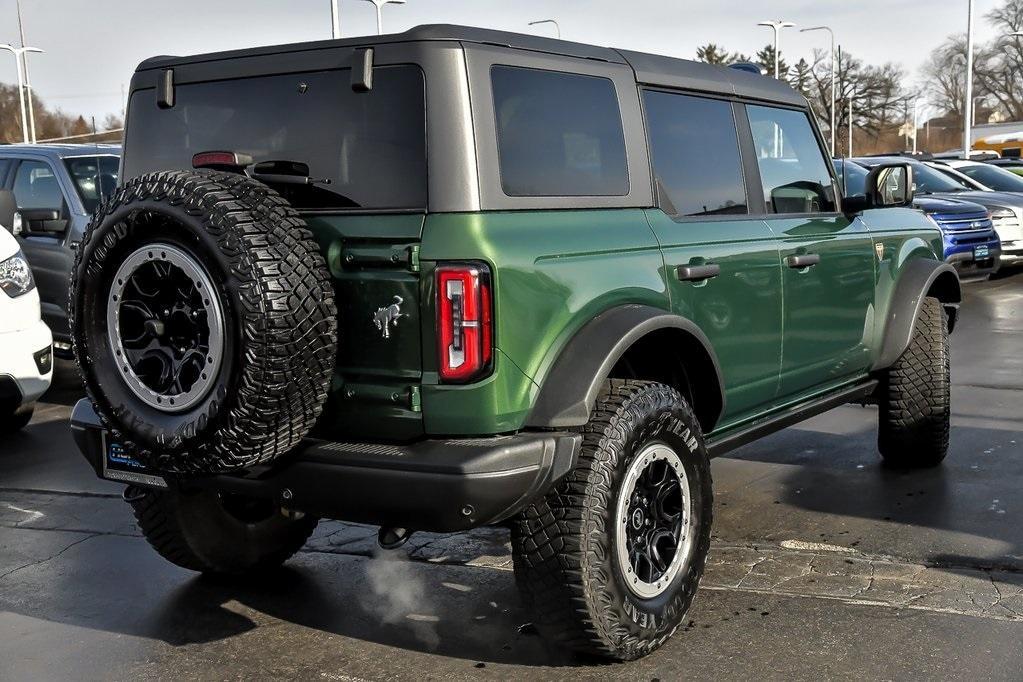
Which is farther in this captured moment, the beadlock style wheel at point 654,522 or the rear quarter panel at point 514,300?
the beadlock style wheel at point 654,522

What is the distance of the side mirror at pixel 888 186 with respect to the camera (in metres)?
5.44

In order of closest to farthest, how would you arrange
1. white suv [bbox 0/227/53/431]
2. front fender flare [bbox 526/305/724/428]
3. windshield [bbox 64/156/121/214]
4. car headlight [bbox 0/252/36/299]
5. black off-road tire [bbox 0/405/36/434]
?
front fender flare [bbox 526/305/724/428]
white suv [bbox 0/227/53/431]
car headlight [bbox 0/252/36/299]
black off-road tire [bbox 0/405/36/434]
windshield [bbox 64/156/121/214]

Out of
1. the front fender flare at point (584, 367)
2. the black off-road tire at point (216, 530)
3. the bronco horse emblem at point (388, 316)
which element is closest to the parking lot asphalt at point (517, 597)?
the black off-road tire at point (216, 530)

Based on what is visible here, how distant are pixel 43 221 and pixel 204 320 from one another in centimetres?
609

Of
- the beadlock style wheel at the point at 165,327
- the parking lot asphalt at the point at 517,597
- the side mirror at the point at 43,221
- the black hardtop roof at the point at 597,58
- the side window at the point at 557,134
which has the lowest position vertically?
the parking lot asphalt at the point at 517,597

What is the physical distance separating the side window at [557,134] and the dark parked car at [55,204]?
5.76m

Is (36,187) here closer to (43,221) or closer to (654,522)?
(43,221)

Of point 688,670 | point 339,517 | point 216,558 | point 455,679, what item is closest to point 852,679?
point 688,670

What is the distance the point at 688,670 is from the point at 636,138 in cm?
179

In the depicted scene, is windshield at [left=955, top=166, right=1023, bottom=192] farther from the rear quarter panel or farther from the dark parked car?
the rear quarter panel

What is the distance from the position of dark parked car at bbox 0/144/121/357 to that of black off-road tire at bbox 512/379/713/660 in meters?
6.08

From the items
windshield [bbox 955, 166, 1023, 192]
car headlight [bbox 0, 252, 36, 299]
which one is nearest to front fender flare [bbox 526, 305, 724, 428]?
car headlight [bbox 0, 252, 36, 299]

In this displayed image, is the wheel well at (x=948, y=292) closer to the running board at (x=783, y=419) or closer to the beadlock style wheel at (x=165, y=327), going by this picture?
the running board at (x=783, y=419)

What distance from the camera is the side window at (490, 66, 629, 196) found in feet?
11.9
